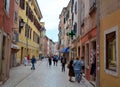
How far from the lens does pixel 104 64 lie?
1247cm

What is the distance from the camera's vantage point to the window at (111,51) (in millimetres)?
10820

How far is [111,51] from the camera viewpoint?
11.7 metres

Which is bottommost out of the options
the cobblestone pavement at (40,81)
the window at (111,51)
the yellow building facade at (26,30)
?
the cobblestone pavement at (40,81)

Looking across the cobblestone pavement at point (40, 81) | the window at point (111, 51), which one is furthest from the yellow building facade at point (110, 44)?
the cobblestone pavement at point (40, 81)

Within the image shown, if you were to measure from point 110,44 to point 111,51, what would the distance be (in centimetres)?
34

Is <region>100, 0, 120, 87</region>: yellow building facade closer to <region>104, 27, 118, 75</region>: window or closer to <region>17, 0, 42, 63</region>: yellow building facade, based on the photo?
<region>104, 27, 118, 75</region>: window

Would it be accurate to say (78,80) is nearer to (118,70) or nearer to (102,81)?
(102,81)

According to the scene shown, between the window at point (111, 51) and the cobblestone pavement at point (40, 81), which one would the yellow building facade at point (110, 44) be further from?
the cobblestone pavement at point (40, 81)

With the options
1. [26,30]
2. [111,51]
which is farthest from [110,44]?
[26,30]

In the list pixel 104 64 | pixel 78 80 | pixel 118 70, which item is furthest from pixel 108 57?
pixel 78 80

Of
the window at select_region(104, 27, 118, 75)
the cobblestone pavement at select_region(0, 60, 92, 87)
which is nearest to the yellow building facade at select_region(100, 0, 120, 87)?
the window at select_region(104, 27, 118, 75)

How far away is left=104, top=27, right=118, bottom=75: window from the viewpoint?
10820 millimetres

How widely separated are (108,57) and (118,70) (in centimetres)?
205

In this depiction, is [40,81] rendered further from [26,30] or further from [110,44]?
[26,30]
